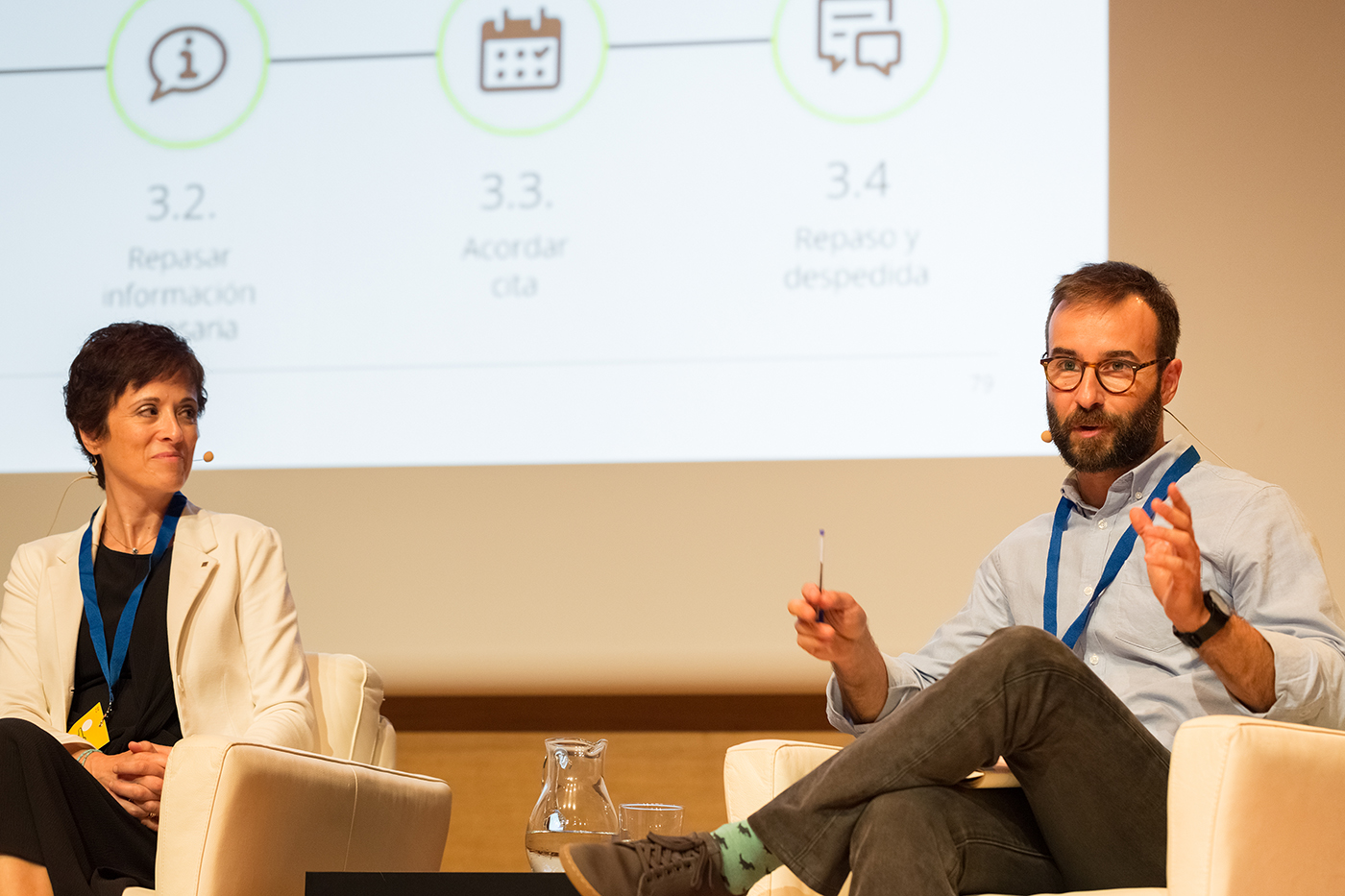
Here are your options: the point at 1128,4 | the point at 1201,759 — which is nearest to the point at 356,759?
the point at 1201,759

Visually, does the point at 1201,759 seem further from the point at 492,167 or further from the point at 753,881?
the point at 492,167

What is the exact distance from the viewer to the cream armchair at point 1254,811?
1.47m

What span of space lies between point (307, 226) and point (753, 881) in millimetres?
2015

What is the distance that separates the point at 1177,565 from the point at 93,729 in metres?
1.73

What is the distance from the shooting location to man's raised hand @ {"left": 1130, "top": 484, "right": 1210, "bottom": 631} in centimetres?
162

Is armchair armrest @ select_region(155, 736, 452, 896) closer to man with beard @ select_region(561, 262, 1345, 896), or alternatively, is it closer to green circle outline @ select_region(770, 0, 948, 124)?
man with beard @ select_region(561, 262, 1345, 896)

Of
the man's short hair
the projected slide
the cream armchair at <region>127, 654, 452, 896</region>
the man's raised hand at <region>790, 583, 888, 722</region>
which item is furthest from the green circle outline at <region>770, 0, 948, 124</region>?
the cream armchair at <region>127, 654, 452, 896</region>

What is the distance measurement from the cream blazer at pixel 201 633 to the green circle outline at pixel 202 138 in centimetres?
118

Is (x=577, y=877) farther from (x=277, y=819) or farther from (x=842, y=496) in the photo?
(x=842, y=496)

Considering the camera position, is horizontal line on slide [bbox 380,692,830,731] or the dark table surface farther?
horizontal line on slide [bbox 380,692,830,731]

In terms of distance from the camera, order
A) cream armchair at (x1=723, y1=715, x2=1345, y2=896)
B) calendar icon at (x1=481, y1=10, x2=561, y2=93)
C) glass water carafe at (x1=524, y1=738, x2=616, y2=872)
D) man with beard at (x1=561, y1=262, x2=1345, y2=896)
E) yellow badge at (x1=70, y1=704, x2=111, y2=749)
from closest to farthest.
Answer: cream armchair at (x1=723, y1=715, x2=1345, y2=896) < man with beard at (x1=561, y1=262, x2=1345, y2=896) < glass water carafe at (x1=524, y1=738, x2=616, y2=872) < yellow badge at (x1=70, y1=704, x2=111, y2=749) < calendar icon at (x1=481, y1=10, x2=561, y2=93)

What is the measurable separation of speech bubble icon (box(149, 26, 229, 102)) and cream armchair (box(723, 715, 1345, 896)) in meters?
2.67

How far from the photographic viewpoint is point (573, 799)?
196 centimetres

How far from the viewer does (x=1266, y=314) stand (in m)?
2.85
